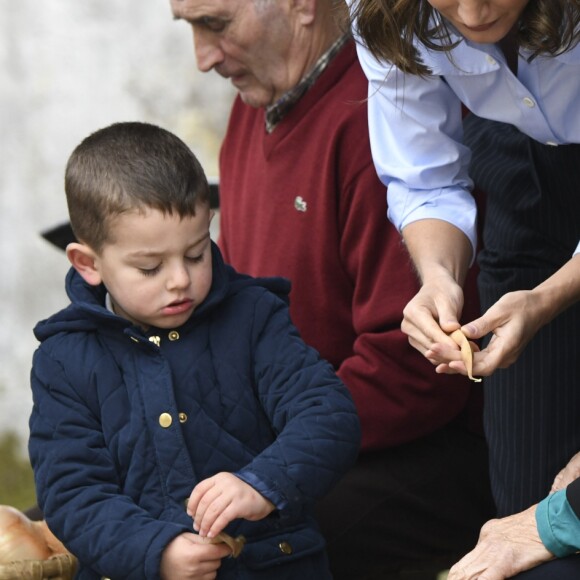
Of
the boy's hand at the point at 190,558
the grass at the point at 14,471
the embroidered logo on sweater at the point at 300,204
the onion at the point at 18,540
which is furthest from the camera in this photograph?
the grass at the point at 14,471

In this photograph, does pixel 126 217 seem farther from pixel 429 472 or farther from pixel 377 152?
pixel 429 472

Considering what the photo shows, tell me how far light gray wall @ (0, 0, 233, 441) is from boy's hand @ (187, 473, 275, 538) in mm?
2438

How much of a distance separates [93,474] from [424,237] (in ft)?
2.26

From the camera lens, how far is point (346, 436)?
2197 millimetres

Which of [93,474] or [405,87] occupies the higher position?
[405,87]

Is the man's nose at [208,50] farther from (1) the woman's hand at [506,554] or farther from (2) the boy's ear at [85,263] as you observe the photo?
(1) the woman's hand at [506,554]

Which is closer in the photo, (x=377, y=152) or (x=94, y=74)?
(x=377, y=152)

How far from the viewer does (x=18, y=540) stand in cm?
244

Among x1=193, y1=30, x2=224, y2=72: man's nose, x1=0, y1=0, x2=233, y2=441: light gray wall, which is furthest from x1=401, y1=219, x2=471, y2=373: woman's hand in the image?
x1=0, y1=0, x2=233, y2=441: light gray wall

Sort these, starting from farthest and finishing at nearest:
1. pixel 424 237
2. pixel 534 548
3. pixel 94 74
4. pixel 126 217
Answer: pixel 94 74, pixel 424 237, pixel 126 217, pixel 534 548

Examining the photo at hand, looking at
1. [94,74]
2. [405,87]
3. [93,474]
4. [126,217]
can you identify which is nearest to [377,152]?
[405,87]

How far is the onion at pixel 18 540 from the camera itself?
2402 mm

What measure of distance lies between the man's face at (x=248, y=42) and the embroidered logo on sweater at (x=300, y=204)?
10.1 inches

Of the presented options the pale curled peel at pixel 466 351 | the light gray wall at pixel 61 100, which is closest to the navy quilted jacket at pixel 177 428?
the pale curled peel at pixel 466 351
